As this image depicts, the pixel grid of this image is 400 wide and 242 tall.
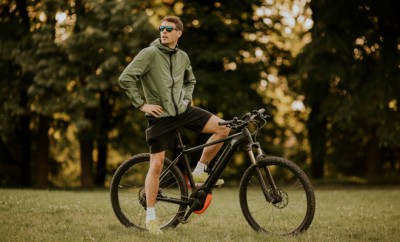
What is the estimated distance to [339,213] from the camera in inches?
290

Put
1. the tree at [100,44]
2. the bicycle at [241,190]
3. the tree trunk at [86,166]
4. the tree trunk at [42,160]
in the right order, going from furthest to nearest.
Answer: the tree trunk at [86,166], the tree trunk at [42,160], the tree at [100,44], the bicycle at [241,190]

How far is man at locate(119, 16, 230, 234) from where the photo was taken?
5.21 metres

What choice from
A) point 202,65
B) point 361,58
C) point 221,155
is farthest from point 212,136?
point 202,65

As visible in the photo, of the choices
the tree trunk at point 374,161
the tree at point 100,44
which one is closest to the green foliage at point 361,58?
the tree at point 100,44

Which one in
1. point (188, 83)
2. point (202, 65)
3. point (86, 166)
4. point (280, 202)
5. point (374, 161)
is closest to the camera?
point (280, 202)

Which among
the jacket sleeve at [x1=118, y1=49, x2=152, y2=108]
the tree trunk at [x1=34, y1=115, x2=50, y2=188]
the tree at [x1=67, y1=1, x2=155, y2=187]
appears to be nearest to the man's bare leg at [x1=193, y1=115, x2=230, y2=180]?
the jacket sleeve at [x1=118, y1=49, x2=152, y2=108]

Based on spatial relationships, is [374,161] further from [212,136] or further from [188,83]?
[212,136]

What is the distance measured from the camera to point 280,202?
504 cm

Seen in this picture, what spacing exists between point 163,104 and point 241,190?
Answer: 3.97 feet

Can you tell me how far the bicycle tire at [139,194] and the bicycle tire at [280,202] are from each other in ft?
2.36

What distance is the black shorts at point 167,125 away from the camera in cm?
531

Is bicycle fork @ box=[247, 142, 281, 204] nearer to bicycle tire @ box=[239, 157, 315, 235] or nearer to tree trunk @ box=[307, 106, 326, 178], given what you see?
bicycle tire @ box=[239, 157, 315, 235]

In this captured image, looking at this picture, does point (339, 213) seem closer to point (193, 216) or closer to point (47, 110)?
point (193, 216)

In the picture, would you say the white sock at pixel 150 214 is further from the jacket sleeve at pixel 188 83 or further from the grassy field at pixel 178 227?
the jacket sleeve at pixel 188 83
